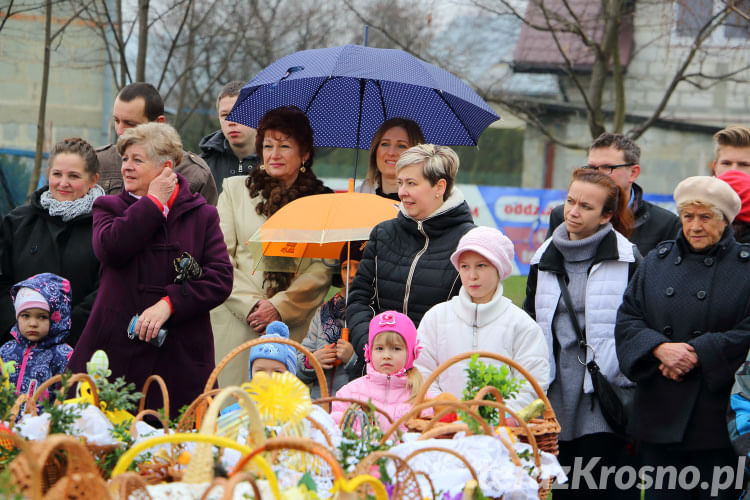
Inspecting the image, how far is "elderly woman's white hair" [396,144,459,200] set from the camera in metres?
4.73

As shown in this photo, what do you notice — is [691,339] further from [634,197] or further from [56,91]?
[56,91]

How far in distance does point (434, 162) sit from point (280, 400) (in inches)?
80.8

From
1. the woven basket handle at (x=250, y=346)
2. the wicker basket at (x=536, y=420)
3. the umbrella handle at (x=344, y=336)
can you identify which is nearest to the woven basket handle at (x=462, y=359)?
the wicker basket at (x=536, y=420)

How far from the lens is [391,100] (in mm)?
6066

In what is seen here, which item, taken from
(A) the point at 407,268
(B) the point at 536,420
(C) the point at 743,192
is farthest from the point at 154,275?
(C) the point at 743,192

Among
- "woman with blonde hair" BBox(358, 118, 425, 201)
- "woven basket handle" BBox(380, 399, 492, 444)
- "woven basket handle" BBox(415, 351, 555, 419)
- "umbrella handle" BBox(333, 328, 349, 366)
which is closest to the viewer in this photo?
"woven basket handle" BBox(380, 399, 492, 444)

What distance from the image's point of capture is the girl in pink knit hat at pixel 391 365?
4.13 meters

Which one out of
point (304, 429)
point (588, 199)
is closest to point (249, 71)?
point (588, 199)

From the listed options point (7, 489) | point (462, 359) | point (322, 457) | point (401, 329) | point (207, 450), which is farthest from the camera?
point (401, 329)

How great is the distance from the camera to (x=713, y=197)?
4371 millimetres

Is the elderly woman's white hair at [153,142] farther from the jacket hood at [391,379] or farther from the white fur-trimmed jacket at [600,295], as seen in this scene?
the white fur-trimmed jacket at [600,295]

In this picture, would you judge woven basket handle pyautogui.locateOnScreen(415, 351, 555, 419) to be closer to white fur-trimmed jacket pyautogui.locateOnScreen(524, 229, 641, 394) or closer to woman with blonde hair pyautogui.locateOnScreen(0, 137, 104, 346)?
white fur-trimmed jacket pyautogui.locateOnScreen(524, 229, 641, 394)

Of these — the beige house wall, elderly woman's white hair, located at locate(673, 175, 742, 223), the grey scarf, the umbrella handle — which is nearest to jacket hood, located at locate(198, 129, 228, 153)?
the grey scarf

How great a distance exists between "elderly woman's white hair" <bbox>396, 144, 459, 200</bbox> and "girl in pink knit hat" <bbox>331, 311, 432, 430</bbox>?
0.88 meters
